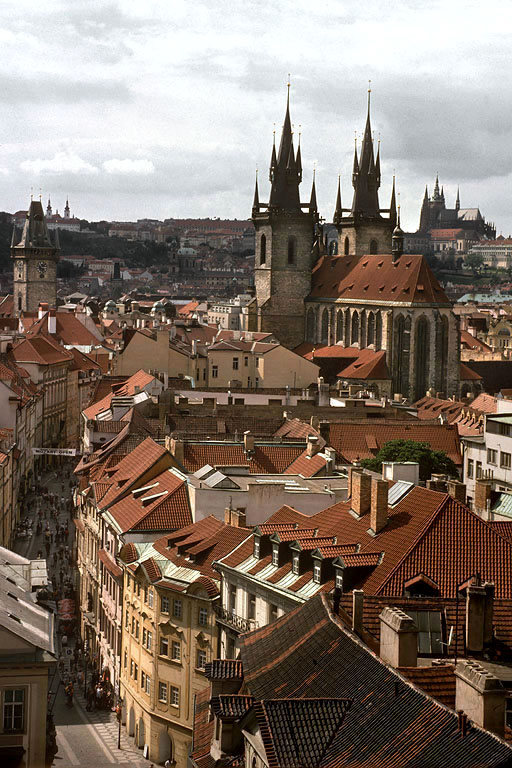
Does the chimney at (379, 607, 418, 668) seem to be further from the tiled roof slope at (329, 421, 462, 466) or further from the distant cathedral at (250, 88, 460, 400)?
the distant cathedral at (250, 88, 460, 400)

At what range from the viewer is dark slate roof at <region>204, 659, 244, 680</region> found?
76.1 ft

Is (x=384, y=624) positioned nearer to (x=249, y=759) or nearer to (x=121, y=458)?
(x=249, y=759)

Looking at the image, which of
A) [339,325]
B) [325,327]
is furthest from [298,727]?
[325,327]

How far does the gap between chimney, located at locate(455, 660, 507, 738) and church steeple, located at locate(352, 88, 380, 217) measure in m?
143

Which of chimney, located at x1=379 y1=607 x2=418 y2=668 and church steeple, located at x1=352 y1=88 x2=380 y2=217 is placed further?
church steeple, located at x1=352 y1=88 x2=380 y2=217

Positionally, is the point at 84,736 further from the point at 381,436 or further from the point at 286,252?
the point at 286,252

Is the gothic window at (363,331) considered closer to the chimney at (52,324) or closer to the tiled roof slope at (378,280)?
the tiled roof slope at (378,280)

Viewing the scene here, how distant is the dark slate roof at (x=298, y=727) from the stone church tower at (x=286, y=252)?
437 ft

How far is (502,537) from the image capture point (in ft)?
115

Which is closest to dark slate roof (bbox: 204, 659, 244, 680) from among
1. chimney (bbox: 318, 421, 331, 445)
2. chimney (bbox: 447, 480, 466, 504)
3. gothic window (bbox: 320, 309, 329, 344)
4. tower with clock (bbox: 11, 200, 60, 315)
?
chimney (bbox: 447, 480, 466, 504)

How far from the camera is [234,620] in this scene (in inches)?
1537

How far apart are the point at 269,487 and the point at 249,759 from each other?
2807 centimetres

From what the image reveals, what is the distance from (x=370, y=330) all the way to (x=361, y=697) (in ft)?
402

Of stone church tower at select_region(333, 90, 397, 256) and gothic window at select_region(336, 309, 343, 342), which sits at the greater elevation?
stone church tower at select_region(333, 90, 397, 256)
